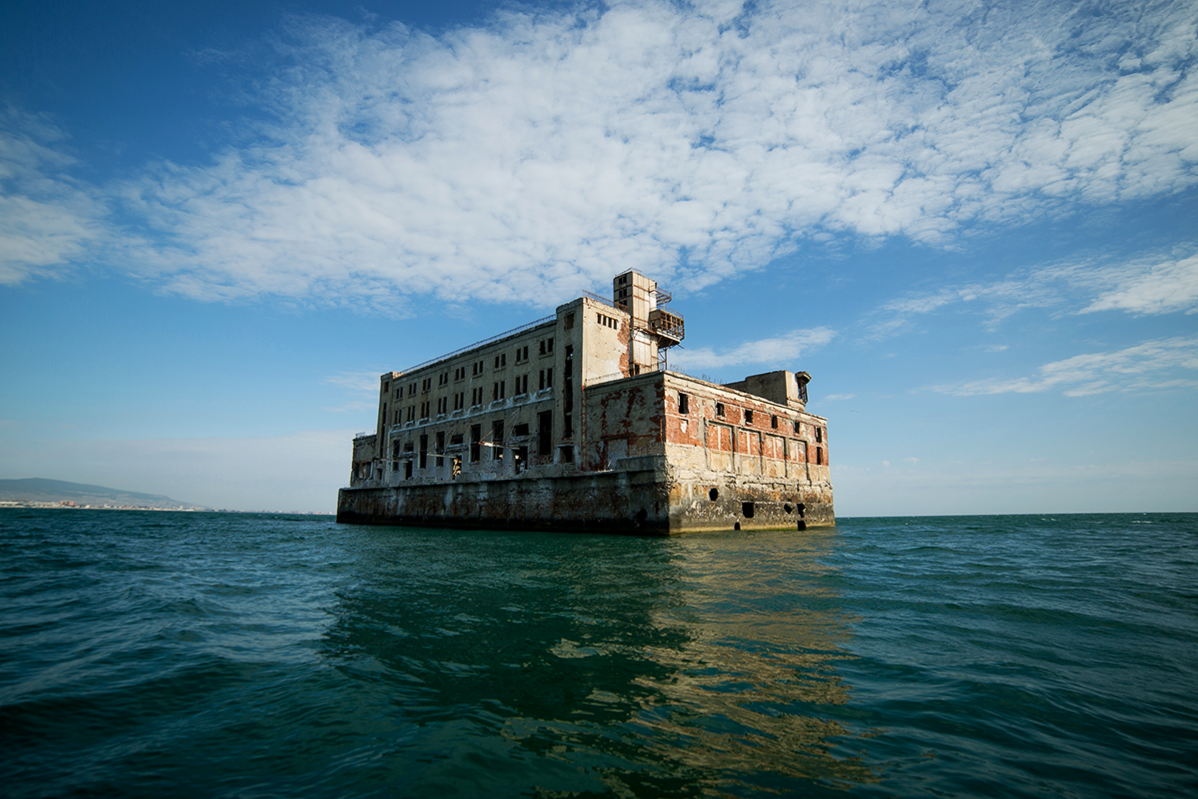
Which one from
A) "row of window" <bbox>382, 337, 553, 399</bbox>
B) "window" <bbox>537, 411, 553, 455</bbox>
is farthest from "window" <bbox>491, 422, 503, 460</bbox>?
"row of window" <bbox>382, 337, 553, 399</bbox>

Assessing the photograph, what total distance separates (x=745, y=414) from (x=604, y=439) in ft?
31.1

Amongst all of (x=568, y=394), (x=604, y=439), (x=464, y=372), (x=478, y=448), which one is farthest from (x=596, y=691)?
(x=464, y=372)

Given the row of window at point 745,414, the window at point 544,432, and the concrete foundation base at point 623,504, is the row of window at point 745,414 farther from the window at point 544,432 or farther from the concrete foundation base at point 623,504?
the window at point 544,432

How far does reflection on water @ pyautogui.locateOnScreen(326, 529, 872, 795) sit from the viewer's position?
3500 millimetres

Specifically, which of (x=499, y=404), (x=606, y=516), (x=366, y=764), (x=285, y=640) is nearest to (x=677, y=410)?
(x=606, y=516)

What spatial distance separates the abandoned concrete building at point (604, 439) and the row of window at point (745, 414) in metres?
0.11

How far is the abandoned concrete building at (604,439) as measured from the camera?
90.8ft

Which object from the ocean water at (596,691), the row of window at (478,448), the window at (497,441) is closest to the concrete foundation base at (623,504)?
the row of window at (478,448)

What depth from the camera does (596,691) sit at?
187 inches

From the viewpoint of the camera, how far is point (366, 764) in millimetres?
3500

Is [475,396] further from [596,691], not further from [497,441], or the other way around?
[596,691]

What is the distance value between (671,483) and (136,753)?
77.0 feet

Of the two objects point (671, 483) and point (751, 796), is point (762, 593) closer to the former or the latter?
point (751, 796)

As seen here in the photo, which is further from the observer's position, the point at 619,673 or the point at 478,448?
the point at 478,448
